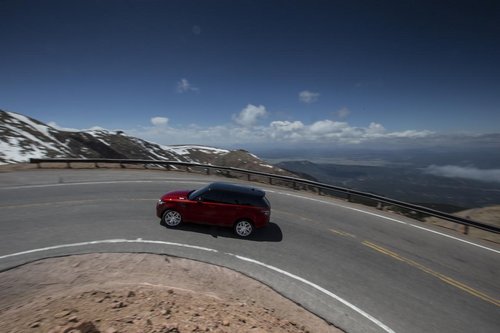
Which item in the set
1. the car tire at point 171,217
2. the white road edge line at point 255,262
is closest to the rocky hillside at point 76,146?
the white road edge line at point 255,262

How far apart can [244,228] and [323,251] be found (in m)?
3.22

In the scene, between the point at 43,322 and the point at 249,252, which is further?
the point at 249,252

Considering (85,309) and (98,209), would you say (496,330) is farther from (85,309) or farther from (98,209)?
→ (98,209)

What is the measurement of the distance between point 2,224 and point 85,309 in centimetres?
848

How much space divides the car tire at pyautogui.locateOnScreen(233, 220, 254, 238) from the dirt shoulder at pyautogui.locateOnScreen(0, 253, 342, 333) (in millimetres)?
2742

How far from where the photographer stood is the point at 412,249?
1179cm

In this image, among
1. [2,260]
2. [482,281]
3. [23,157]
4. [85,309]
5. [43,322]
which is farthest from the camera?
[23,157]

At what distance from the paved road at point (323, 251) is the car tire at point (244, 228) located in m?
0.41

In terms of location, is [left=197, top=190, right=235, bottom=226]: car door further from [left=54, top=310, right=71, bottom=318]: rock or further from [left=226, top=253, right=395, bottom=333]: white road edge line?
[left=54, top=310, right=71, bottom=318]: rock

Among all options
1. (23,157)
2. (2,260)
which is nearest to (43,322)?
(2,260)

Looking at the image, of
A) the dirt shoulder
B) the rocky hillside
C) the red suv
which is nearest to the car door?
the red suv

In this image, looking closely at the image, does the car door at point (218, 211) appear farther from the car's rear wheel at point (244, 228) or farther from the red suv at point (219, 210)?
the car's rear wheel at point (244, 228)

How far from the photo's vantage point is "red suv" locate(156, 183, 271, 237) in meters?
11.7

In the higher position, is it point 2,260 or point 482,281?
point 2,260
